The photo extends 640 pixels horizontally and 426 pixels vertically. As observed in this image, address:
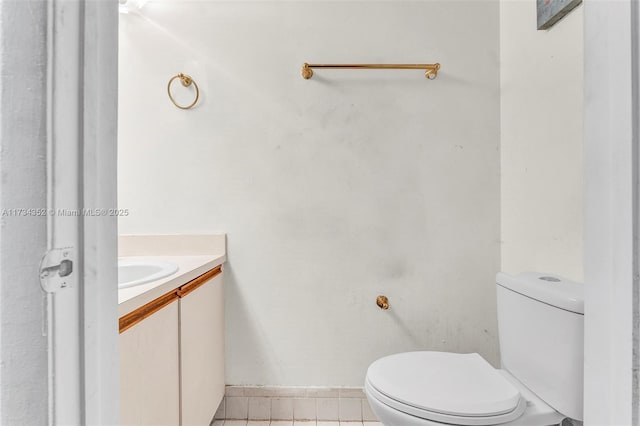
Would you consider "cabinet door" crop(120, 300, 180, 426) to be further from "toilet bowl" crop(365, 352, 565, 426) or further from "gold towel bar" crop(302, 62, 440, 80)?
"gold towel bar" crop(302, 62, 440, 80)

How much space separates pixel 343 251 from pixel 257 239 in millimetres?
385

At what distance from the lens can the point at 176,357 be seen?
95cm

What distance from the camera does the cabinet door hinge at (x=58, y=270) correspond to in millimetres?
301

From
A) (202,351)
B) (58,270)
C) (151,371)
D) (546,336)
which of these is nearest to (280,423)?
(202,351)

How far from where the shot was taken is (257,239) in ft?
4.81

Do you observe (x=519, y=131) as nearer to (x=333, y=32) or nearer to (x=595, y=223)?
(x=333, y=32)

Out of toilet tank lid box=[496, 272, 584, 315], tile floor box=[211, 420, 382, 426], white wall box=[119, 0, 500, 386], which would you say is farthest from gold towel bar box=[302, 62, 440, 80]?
tile floor box=[211, 420, 382, 426]

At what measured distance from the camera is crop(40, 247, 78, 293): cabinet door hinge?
0.99ft

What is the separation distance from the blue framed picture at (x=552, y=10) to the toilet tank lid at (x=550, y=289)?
851mm

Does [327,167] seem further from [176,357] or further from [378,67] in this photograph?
[176,357]

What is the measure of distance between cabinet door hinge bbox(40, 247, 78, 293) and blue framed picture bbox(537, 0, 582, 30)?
4.64ft

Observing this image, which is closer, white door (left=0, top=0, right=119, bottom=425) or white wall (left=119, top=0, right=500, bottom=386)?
white door (left=0, top=0, right=119, bottom=425)

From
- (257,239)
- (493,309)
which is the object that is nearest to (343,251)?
(257,239)

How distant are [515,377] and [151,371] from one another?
1.13 m
